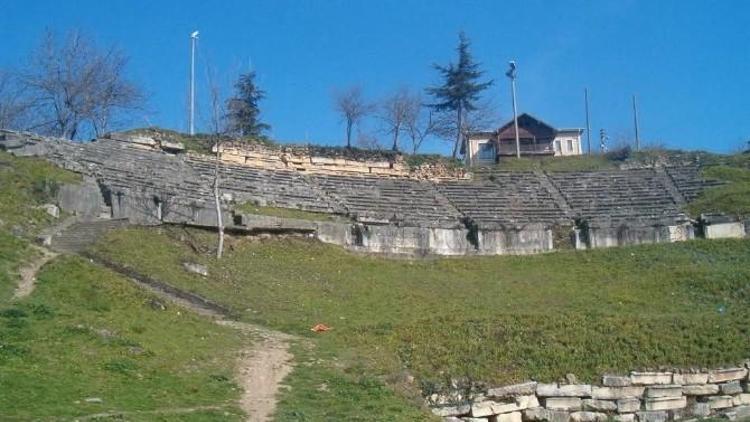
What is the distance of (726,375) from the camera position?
17.9 metres

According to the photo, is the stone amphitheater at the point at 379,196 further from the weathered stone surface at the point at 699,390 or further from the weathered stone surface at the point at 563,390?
the weathered stone surface at the point at 699,390

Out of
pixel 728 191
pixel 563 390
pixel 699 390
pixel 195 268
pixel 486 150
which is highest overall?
pixel 486 150

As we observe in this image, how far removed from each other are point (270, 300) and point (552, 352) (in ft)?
31.7

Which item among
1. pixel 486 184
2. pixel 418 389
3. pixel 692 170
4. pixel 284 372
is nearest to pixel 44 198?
pixel 284 372

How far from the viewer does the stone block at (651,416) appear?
17109mm

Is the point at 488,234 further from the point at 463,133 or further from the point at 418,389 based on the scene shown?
the point at 463,133

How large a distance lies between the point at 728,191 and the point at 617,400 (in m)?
27.4

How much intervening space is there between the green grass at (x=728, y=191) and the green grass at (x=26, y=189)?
Result: 2864 cm

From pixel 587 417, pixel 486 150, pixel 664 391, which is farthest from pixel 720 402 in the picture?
pixel 486 150

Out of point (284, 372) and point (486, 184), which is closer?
point (284, 372)

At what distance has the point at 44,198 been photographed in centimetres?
3027

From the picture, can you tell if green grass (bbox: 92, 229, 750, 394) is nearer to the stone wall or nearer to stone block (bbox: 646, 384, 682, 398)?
the stone wall

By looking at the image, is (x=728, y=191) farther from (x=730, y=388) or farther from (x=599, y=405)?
(x=599, y=405)

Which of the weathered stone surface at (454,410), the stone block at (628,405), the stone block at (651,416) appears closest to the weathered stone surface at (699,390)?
the stone block at (651,416)
